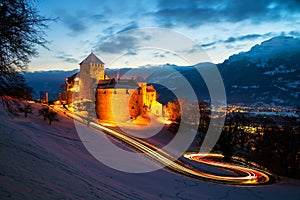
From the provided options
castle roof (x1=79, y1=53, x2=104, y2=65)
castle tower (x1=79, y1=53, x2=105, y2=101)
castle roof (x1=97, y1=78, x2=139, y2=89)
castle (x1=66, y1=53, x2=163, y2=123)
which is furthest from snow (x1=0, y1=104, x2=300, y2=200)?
castle roof (x1=79, y1=53, x2=104, y2=65)

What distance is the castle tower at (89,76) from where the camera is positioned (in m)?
55.4

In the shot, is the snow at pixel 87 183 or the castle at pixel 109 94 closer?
the snow at pixel 87 183

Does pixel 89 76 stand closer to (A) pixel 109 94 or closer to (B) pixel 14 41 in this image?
(A) pixel 109 94

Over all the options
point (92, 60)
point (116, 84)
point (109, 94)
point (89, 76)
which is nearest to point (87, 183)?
point (109, 94)

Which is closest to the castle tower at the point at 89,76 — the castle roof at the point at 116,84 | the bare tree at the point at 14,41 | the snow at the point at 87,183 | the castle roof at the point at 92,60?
the castle roof at the point at 92,60

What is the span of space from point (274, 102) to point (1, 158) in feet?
612

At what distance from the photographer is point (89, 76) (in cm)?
5600

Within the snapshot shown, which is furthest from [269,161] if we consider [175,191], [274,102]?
[274,102]

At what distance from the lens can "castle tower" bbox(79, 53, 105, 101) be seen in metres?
55.4

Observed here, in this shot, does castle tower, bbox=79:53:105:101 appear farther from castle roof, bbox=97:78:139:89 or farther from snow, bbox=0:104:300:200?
snow, bbox=0:104:300:200

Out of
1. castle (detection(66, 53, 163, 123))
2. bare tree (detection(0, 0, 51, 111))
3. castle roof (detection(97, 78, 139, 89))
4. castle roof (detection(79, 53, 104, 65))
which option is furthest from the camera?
castle roof (detection(79, 53, 104, 65))

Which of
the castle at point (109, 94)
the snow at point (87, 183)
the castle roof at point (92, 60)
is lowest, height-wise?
the snow at point (87, 183)

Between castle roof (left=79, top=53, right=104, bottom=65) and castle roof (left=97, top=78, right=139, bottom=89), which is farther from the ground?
castle roof (left=79, top=53, right=104, bottom=65)

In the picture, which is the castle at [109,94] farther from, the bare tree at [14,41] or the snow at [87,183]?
the bare tree at [14,41]
